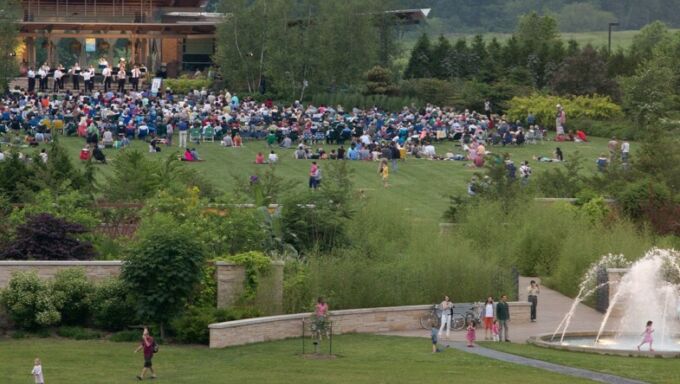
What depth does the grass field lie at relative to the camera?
62.9 metres

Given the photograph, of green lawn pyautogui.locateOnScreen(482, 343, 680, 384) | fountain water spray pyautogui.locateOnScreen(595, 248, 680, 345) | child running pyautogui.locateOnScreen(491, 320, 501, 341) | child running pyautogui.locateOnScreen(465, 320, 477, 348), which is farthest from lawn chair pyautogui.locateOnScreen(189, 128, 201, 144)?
green lawn pyautogui.locateOnScreen(482, 343, 680, 384)

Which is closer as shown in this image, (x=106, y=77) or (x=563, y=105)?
(x=563, y=105)

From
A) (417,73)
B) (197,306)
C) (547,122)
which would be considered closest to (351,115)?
(547,122)

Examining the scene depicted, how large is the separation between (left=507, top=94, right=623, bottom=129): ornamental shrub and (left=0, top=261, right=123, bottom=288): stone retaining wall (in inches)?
1650

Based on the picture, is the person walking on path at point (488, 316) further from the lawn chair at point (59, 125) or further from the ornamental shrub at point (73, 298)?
the lawn chair at point (59, 125)

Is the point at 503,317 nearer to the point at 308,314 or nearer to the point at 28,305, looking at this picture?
the point at 308,314

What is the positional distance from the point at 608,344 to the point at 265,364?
863cm

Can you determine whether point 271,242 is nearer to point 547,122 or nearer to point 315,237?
point 315,237

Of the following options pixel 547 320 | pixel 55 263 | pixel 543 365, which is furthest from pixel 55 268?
pixel 543 365

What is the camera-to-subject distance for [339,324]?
4350cm

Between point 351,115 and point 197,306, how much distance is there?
1552 inches

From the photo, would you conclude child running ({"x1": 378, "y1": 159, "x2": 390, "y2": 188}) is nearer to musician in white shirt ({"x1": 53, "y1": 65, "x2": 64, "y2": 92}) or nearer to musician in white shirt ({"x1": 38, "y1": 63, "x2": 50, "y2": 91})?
musician in white shirt ({"x1": 53, "y1": 65, "x2": 64, "y2": 92})

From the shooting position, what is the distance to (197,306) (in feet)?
143

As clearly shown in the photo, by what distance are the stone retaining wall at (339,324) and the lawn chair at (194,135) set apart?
31025 millimetres
